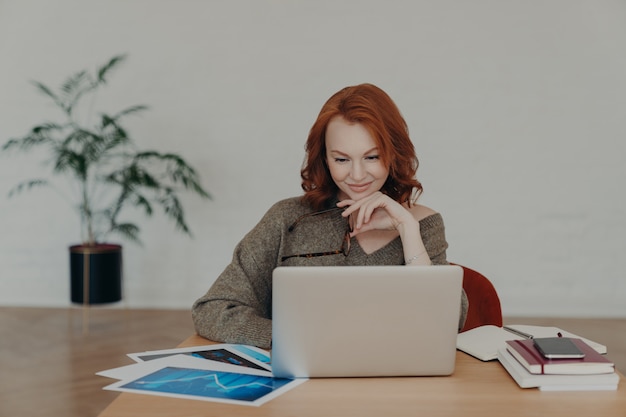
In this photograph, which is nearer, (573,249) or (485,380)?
(485,380)

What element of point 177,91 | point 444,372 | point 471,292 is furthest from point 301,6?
point 444,372

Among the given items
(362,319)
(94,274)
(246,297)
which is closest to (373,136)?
(246,297)

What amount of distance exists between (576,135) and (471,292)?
139 inches

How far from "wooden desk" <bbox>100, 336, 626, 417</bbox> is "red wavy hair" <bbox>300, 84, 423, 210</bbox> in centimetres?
70

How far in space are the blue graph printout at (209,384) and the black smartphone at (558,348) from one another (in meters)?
→ 0.50

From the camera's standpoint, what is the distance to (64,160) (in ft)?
14.5

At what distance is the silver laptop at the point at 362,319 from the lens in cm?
128

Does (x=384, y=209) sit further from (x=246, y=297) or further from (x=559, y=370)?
(x=559, y=370)

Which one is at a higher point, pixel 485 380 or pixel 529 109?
pixel 529 109

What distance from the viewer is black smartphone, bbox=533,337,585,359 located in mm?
1372

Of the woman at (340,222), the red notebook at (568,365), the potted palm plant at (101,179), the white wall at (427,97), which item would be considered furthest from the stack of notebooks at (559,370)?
the white wall at (427,97)

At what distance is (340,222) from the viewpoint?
210cm

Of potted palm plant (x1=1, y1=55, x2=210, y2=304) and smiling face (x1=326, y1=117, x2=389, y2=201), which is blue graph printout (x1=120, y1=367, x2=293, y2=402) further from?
potted palm plant (x1=1, y1=55, x2=210, y2=304)

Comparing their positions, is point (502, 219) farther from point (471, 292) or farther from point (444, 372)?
point (444, 372)
